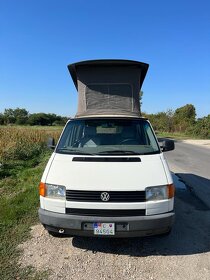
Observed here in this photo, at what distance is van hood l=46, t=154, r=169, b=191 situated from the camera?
3854 millimetres

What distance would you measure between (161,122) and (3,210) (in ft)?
179

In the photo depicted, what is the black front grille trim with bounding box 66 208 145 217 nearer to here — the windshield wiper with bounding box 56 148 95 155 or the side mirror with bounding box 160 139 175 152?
the windshield wiper with bounding box 56 148 95 155

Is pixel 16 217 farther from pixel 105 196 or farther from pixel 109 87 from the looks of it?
pixel 109 87

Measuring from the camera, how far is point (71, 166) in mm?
4219

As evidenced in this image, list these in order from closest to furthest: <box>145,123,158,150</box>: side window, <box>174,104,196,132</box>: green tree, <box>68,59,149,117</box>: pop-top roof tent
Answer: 1. <box>145,123,158,150</box>: side window
2. <box>68,59,149,117</box>: pop-top roof tent
3. <box>174,104,196,132</box>: green tree

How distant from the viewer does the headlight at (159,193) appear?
3848 mm

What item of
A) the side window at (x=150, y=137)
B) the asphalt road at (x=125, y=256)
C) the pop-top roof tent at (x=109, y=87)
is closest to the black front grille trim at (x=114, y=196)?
the asphalt road at (x=125, y=256)

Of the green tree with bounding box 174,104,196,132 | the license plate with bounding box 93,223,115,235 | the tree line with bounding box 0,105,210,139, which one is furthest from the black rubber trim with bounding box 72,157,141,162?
the green tree with bounding box 174,104,196,132

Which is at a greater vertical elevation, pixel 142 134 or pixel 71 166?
pixel 142 134

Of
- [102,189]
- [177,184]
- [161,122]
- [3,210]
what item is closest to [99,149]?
[102,189]

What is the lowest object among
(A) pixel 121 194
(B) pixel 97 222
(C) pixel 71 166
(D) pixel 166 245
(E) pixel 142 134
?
(D) pixel 166 245

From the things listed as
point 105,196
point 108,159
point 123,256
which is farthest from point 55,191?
point 123,256

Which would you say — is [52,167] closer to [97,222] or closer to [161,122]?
[97,222]

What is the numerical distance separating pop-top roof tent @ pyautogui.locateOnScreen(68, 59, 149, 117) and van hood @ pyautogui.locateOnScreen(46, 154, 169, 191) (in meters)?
3.02
